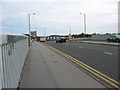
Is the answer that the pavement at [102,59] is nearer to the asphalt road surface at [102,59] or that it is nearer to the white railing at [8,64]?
the asphalt road surface at [102,59]

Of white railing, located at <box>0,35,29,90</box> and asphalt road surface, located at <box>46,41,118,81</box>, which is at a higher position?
white railing, located at <box>0,35,29,90</box>

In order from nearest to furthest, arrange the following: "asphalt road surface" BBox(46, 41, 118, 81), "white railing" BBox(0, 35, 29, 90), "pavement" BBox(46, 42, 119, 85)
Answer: "white railing" BBox(0, 35, 29, 90), "pavement" BBox(46, 42, 119, 85), "asphalt road surface" BBox(46, 41, 118, 81)

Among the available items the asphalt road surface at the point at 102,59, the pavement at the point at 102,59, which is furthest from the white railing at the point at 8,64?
the asphalt road surface at the point at 102,59

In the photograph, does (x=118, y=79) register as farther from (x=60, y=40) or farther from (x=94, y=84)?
(x=60, y=40)

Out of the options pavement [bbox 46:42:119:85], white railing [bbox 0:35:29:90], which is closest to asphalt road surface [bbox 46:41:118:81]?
pavement [bbox 46:42:119:85]

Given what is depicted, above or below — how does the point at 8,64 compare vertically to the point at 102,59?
above

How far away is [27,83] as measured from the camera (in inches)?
312

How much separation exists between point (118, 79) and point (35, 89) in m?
3.18

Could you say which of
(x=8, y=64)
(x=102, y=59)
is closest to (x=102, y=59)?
(x=102, y=59)

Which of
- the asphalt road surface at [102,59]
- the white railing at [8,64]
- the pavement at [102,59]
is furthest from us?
the asphalt road surface at [102,59]

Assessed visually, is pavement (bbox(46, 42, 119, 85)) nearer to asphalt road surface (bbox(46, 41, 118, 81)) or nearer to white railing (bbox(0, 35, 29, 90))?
asphalt road surface (bbox(46, 41, 118, 81))

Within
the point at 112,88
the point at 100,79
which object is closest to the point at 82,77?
the point at 100,79

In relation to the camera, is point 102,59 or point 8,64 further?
point 102,59

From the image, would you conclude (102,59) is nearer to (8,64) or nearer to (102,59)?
(102,59)
